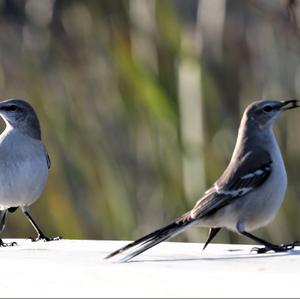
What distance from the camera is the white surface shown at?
91.7 inches

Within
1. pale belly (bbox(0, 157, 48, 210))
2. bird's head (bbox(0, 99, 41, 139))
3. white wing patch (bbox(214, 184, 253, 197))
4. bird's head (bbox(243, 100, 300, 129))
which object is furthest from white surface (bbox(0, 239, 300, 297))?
bird's head (bbox(0, 99, 41, 139))

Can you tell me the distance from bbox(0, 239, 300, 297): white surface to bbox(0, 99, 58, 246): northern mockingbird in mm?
1756

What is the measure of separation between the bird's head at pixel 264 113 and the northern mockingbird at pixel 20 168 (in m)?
1.35

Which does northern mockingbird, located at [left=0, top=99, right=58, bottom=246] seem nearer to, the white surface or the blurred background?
the blurred background

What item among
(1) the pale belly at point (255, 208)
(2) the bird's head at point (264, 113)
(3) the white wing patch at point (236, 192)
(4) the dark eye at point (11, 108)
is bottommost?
(1) the pale belly at point (255, 208)

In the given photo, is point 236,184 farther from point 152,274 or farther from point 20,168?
point 20,168

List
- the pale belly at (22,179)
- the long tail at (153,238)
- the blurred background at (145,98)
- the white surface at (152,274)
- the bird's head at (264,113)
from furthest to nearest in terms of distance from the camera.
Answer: the pale belly at (22,179) → the blurred background at (145,98) → the bird's head at (264,113) → the long tail at (153,238) → the white surface at (152,274)

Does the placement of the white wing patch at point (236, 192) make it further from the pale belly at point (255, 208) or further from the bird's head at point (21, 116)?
the bird's head at point (21, 116)

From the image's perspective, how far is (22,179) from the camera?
526 centimetres

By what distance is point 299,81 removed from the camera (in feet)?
16.1

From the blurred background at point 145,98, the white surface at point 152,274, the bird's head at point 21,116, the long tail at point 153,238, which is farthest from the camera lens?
the bird's head at point 21,116

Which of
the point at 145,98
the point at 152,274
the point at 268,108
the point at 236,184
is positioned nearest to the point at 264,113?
the point at 268,108

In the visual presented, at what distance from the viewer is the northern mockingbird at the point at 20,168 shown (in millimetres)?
5273

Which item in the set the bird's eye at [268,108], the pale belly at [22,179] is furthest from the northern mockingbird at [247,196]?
the pale belly at [22,179]
